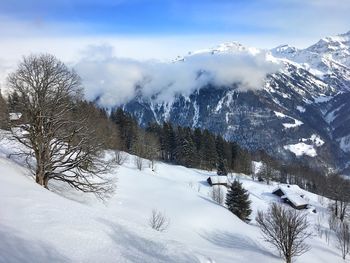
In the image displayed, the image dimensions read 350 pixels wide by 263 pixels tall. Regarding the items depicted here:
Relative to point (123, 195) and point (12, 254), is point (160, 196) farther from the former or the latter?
point (12, 254)

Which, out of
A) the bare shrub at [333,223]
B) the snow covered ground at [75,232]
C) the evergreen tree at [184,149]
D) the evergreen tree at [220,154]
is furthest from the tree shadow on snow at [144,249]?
the evergreen tree at [220,154]

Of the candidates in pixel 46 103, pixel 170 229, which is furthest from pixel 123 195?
pixel 46 103

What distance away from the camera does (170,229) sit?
3878 cm

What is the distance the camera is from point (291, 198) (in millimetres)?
104250

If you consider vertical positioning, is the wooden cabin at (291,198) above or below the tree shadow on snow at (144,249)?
below

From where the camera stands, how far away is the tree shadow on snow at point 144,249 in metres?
17.1

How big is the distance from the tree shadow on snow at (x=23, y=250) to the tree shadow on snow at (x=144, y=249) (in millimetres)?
2685

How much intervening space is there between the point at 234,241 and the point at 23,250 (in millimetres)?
30852

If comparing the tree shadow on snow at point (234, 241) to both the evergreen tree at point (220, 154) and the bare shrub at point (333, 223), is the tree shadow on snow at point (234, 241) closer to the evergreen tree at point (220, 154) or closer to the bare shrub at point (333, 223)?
the bare shrub at point (333, 223)

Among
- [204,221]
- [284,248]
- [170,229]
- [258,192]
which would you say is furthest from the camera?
[258,192]

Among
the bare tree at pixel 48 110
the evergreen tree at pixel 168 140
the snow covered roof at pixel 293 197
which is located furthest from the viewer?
the evergreen tree at pixel 168 140

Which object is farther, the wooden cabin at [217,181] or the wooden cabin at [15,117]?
the wooden cabin at [217,181]

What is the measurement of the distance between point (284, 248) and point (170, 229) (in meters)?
11.6

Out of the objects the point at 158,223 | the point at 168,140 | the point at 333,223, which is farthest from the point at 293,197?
the point at 158,223
